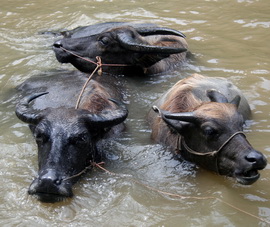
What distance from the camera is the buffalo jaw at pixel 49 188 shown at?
4.68 metres

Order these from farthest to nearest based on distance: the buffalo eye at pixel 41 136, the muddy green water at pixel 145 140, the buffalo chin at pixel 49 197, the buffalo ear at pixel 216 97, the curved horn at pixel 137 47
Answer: the curved horn at pixel 137 47
the buffalo ear at pixel 216 97
the buffalo eye at pixel 41 136
the buffalo chin at pixel 49 197
the muddy green water at pixel 145 140

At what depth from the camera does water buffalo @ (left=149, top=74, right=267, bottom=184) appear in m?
4.79

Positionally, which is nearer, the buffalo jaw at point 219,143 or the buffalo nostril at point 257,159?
the buffalo nostril at point 257,159

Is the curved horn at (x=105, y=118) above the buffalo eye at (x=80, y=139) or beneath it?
above

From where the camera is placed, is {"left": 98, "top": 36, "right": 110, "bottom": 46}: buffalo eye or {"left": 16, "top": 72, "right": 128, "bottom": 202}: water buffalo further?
{"left": 98, "top": 36, "right": 110, "bottom": 46}: buffalo eye

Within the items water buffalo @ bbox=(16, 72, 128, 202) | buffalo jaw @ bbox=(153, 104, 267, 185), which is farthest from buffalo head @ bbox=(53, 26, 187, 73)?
buffalo jaw @ bbox=(153, 104, 267, 185)

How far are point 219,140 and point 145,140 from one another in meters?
1.37

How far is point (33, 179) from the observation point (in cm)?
524

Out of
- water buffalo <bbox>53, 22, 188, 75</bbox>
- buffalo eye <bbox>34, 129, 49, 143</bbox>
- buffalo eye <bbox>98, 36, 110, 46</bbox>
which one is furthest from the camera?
buffalo eye <bbox>98, 36, 110, 46</bbox>

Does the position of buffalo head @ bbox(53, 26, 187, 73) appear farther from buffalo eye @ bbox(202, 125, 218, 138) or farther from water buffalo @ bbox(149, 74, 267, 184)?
buffalo eye @ bbox(202, 125, 218, 138)

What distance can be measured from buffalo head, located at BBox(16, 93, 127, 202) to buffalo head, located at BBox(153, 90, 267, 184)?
845mm

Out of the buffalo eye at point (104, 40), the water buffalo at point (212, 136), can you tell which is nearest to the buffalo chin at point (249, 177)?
the water buffalo at point (212, 136)

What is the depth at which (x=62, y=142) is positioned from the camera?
16.7 feet

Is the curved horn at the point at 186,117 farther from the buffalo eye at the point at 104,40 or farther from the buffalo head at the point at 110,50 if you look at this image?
the buffalo eye at the point at 104,40
